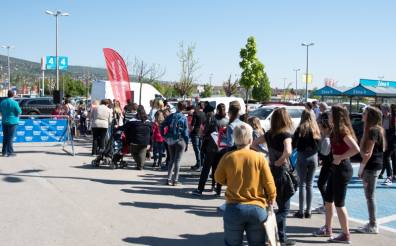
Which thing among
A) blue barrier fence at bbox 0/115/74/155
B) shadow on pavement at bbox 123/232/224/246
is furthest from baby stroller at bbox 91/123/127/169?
shadow on pavement at bbox 123/232/224/246

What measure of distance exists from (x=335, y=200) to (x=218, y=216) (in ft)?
7.00

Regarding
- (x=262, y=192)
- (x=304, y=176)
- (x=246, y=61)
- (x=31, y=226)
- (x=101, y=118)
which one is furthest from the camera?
(x=246, y=61)

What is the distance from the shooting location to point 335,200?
601 centimetres

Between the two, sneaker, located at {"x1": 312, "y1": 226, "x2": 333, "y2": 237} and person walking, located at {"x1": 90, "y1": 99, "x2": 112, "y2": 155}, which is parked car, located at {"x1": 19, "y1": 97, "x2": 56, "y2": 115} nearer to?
person walking, located at {"x1": 90, "y1": 99, "x2": 112, "y2": 155}

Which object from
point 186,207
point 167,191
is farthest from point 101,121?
point 186,207

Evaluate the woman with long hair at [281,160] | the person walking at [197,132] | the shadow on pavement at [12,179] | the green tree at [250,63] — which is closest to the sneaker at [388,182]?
the person walking at [197,132]


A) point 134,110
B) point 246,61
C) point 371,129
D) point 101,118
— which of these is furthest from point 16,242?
point 246,61

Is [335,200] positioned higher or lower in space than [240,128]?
lower

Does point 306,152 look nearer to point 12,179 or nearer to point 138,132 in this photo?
point 138,132

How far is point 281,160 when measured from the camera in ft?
19.2

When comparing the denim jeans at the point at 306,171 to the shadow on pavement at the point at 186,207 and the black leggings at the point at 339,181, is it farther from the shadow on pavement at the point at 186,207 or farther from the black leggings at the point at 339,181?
the shadow on pavement at the point at 186,207

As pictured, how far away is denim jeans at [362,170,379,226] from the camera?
655 cm

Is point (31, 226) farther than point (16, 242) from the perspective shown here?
Yes

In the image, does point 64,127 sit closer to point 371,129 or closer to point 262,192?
point 371,129
